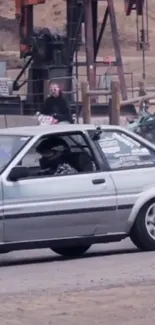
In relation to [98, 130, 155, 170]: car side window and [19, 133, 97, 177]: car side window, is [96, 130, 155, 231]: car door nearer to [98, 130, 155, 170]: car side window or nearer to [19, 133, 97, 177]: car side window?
[98, 130, 155, 170]: car side window

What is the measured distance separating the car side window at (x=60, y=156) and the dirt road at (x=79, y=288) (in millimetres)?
975

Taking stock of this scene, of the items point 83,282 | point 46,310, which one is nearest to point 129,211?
point 83,282

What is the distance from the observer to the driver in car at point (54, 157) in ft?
39.2

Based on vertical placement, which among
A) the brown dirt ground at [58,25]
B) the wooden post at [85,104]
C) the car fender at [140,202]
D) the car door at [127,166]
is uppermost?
the car door at [127,166]

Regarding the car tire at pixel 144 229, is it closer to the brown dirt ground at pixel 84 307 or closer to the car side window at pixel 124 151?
the car side window at pixel 124 151

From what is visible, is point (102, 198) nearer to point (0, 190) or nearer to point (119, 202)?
point (119, 202)

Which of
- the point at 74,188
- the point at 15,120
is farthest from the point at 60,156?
the point at 15,120

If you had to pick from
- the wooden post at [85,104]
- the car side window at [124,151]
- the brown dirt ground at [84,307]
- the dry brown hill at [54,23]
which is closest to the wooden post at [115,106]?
the wooden post at [85,104]

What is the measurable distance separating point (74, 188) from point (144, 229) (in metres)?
0.95

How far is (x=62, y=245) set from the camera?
38.8 feet

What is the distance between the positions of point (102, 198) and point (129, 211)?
13.8 inches

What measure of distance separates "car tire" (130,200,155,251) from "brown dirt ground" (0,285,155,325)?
254 centimetres

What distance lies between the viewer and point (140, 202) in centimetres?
1204

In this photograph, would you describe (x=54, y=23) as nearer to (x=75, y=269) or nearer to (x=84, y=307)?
(x=75, y=269)
